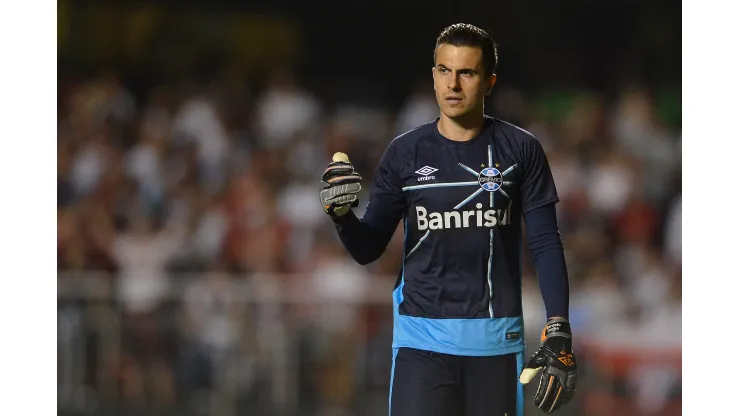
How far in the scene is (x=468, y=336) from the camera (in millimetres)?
4629

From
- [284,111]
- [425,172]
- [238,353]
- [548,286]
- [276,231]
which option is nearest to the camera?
[548,286]

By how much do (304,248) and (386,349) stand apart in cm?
154

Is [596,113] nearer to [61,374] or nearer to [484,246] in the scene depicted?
[61,374]

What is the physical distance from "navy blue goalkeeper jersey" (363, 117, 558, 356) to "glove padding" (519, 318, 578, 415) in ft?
0.62

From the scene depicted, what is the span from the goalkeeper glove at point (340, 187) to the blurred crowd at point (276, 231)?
4817mm

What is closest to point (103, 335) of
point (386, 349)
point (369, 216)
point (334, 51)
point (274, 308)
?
point (274, 308)

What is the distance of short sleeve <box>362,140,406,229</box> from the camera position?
4.82 metres

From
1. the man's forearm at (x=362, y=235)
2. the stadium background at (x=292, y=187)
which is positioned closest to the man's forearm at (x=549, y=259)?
the man's forearm at (x=362, y=235)

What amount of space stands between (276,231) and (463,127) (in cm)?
597

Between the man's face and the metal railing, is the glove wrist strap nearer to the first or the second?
the man's face

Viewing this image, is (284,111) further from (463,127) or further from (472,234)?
(472,234)

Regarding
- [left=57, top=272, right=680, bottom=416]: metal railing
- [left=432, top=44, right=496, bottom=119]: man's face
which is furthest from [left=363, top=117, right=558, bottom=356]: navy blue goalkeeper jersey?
[left=57, top=272, right=680, bottom=416]: metal railing

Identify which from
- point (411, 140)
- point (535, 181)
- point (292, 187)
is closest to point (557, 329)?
point (535, 181)

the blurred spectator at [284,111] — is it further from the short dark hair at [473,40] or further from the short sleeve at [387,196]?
the short dark hair at [473,40]
